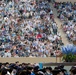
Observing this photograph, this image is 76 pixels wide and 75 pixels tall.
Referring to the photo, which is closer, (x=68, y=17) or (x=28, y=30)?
(x=28, y=30)

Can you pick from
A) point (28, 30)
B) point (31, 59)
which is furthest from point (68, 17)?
point (31, 59)

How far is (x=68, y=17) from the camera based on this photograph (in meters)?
41.3

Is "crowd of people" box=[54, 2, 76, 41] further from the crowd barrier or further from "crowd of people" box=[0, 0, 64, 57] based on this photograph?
the crowd barrier

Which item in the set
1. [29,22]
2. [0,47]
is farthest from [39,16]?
[0,47]

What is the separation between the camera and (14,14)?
130ft

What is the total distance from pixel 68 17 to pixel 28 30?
640cm

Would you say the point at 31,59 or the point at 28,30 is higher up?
the point at 28,30

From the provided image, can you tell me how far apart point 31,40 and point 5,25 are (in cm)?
342

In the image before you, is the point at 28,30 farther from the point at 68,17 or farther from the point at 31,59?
the point at 31,59

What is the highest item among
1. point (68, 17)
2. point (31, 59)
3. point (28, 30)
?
point (68, 17)

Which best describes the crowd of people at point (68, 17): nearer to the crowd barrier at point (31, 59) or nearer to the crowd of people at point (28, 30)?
the crowd of people at point (28, 30)

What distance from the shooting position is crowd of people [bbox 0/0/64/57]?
32781 millimetres

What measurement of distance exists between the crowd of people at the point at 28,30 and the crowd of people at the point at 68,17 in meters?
0.98

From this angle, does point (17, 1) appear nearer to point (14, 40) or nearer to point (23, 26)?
point (23, 26)
